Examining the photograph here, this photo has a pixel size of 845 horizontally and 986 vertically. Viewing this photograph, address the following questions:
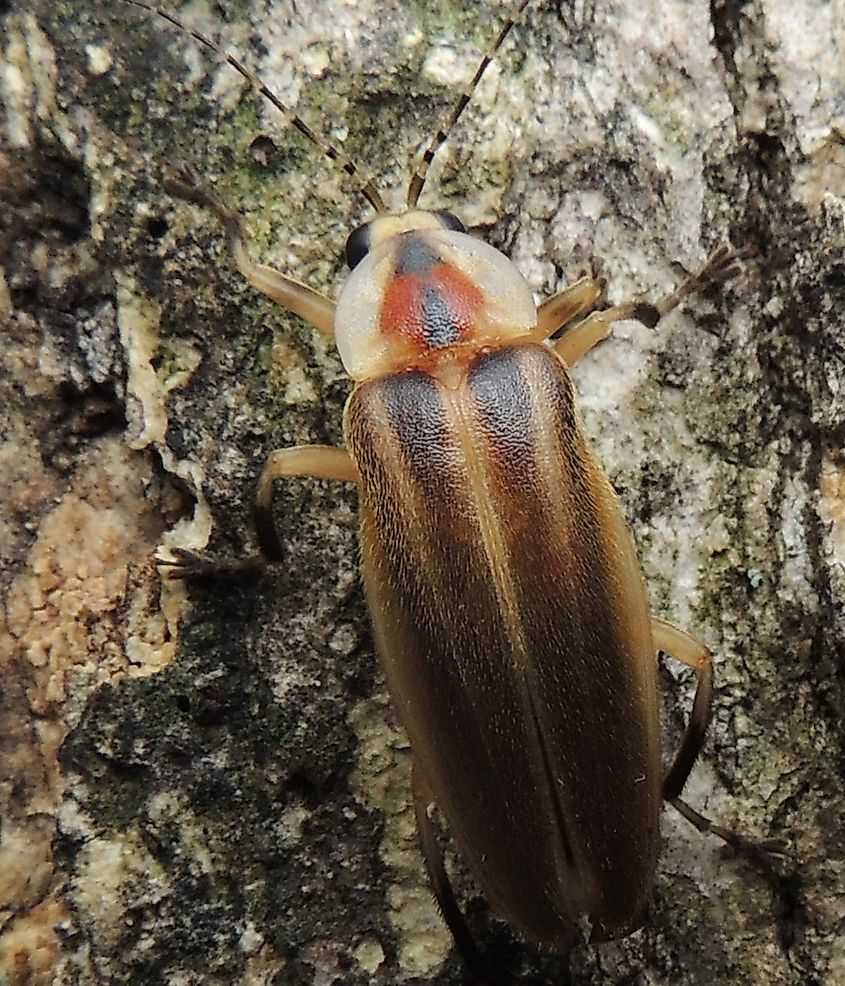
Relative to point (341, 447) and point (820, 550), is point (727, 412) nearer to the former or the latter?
point (820, 550)

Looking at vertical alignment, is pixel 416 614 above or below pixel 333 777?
above

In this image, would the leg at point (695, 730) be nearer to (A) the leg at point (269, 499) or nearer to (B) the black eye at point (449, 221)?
(A) the leg at point (269, 499)

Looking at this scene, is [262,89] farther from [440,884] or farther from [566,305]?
[440,884]

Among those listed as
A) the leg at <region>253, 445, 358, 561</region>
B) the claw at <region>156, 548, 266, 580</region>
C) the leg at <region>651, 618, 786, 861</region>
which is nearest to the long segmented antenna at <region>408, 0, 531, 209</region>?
the leg at <region>253, 445, 358, 561</region>

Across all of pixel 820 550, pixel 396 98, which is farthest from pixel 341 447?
pixel 820 550

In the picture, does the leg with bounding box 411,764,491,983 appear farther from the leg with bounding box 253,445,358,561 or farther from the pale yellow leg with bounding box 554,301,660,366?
the pale yellow leg with bounding box 554,301,660,366

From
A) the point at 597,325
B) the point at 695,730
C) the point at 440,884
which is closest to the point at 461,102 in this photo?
the point at 597,325
